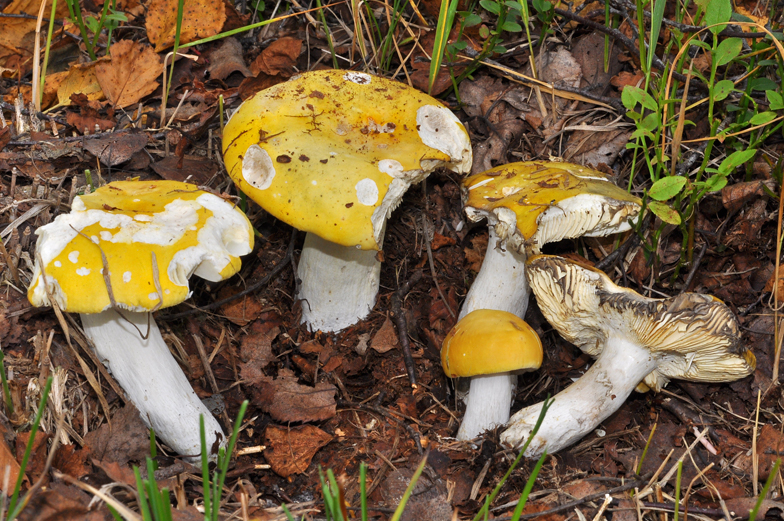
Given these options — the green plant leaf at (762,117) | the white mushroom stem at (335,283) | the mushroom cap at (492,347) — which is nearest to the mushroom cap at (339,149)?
the white mushroom stem at (335,283)

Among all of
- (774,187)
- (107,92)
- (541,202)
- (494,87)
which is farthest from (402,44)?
(774,187)

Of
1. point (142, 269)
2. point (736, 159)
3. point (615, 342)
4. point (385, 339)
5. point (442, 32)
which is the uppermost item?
point (442, 32)

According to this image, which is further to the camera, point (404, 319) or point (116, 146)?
point (116, 146)

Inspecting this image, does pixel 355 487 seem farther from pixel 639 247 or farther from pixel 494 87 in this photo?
pixel 494 87

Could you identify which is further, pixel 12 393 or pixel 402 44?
pixel 402 44

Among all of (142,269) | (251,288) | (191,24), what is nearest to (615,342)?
(251,288)

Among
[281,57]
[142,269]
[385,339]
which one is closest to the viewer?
[142,269]

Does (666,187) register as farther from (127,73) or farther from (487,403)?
(127,73)

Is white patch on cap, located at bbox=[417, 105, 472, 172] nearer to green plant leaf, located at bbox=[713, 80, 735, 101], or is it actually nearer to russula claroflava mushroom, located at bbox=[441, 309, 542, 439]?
russula claroflava mushroom, located at bbox=[441, 309, 542, 439]
